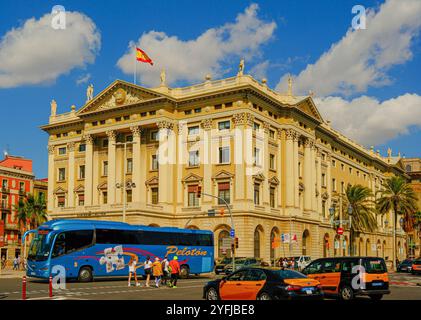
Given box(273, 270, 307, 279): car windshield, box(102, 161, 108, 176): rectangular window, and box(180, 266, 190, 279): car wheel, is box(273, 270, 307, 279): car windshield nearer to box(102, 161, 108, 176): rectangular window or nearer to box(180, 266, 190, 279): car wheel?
box(180, 266, 190, 279): car wheel

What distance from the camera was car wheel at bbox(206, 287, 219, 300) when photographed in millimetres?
22672

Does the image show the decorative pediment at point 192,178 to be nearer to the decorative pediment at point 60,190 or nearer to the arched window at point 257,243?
the arched window at point 257,243

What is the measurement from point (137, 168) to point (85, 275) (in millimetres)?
31964

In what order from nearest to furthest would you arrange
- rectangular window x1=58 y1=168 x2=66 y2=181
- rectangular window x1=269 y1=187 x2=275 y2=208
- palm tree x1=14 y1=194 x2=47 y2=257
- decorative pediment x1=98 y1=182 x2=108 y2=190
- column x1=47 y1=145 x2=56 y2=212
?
rectangular window x1=269 y1=187 x2=275 y2=208
decorative pediment x1=98 y1=182 x2=108 y2=190
rectangular window x1=58 y1=168 x2=66 y2=181
column x1=47 y1=145 x2=56 y2=212
palm tree x1=14 y1=194 x2=47 y2=257

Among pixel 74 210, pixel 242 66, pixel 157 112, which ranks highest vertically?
pixel 242 66

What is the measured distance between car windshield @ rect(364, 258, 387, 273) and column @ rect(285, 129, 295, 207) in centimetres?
4419

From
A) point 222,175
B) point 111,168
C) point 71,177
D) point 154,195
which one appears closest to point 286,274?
point 222,175

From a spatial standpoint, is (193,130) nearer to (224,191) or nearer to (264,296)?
(224,191)

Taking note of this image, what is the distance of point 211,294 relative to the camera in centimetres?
2292

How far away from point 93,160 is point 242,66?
77.0 ft

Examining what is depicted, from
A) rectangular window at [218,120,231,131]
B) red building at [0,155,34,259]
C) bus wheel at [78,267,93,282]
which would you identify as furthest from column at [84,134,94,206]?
bus wheel at [78,267,93,282]
